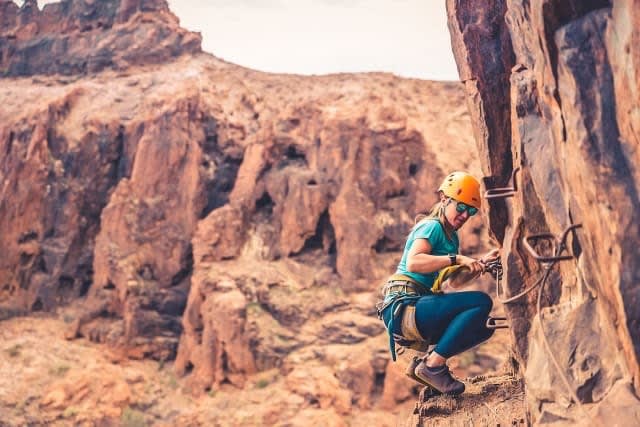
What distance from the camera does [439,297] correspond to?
5.75 meters

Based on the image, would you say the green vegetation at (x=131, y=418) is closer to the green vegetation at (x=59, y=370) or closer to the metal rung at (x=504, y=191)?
the green vegetation at (x=59, y=370)

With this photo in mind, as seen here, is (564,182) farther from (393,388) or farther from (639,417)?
(393,388)

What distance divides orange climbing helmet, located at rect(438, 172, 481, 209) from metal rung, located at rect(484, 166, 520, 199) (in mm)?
112

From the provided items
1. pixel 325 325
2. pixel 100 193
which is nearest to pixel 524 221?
pixel 325 325

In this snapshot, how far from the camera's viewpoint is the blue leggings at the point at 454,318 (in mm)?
5652

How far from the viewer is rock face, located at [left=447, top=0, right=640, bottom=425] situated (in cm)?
384

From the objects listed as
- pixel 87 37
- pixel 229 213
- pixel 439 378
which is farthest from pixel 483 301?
pixel 87 37

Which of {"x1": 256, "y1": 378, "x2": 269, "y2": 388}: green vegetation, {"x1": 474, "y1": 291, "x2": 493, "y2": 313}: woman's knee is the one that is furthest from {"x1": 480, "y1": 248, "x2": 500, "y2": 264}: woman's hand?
{"x1": 256, "y1": 378, "x2": 269, "y2": 388}: green vegetation

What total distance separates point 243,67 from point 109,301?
1311 centimetres

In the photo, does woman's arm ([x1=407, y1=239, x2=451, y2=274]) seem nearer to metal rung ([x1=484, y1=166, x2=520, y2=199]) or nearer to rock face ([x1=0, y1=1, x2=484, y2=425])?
metal rung ([x1=484, y1=166, x2=520, y2=199])

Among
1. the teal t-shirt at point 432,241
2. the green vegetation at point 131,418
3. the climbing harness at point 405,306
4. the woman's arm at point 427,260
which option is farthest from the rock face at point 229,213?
the woman's arm at point 427,260

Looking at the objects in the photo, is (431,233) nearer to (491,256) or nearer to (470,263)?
(470,263)

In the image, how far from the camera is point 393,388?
19.2 metres

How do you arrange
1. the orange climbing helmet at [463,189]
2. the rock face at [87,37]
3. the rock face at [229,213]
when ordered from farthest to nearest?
1. the rock face at [87,37]
2. the rock face at [229,213]
3. the orange climbing helmet at [463,189]
